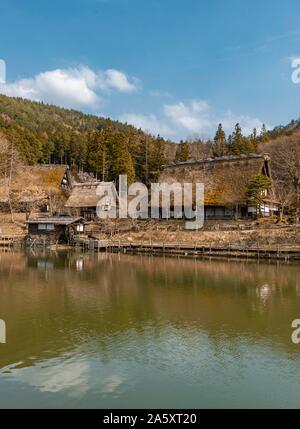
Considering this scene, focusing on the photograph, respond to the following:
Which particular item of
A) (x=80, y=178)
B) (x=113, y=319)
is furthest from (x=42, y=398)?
(x=80, y=178)

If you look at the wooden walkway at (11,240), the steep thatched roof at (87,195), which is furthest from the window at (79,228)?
the wooden walkway at (11,240)

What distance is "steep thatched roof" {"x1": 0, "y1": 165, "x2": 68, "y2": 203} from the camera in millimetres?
49219

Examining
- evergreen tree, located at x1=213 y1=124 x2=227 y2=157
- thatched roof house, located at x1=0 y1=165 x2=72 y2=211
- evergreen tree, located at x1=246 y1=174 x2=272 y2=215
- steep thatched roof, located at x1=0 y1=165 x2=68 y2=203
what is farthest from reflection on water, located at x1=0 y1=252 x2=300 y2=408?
evergreen tree, located at x1=213 y1=124 x2=227 y2=157

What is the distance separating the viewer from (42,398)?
8.91 m

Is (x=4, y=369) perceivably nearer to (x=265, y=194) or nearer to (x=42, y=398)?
(x=42, y=398)

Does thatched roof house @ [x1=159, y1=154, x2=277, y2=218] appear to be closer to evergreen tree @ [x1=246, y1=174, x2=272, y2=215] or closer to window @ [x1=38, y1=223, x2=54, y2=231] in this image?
evergreen tree @ [x1=246, y1=174, x2=272, y2=215]

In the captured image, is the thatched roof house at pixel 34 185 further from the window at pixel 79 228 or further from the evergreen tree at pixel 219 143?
the evergreen tree at pixel 219 143

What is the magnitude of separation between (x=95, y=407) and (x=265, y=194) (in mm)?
34332

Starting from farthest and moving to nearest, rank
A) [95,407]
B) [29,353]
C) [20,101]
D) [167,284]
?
[20,101] < [167,284] < [29,353] < [95,407]

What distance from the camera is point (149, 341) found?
12656 mm

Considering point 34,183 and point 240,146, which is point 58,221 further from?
point 240,146

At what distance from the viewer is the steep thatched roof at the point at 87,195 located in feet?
150

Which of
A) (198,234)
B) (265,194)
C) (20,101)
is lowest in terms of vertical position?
(198,234)

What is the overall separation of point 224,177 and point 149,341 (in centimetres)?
3115
